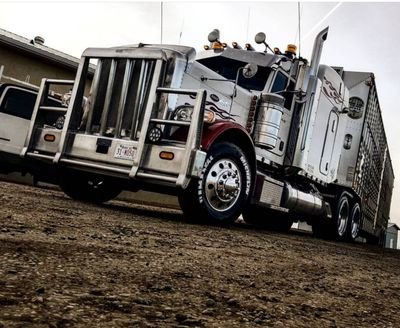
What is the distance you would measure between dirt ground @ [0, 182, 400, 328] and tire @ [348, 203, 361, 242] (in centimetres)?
714

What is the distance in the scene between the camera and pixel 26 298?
4.61 ft

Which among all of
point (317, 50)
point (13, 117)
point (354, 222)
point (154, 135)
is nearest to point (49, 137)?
point (154, 135)

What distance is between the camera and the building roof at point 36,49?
1320 cm

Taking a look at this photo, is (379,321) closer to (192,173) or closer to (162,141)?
(192,173)

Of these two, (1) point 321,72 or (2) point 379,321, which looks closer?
(2) point 379,321

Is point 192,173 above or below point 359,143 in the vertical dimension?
below

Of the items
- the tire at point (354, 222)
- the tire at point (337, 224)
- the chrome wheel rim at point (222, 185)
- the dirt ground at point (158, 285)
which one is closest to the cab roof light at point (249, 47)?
the chrome wheel rim at point (222, 185)

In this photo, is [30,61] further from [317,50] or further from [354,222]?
[354,222]

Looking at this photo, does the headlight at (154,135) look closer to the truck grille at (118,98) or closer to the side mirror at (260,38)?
the truck grille at (118,98)

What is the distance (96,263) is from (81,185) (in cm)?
464

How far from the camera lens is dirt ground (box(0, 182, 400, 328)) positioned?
4.64 ft

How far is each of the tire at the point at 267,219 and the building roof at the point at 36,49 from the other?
848cm

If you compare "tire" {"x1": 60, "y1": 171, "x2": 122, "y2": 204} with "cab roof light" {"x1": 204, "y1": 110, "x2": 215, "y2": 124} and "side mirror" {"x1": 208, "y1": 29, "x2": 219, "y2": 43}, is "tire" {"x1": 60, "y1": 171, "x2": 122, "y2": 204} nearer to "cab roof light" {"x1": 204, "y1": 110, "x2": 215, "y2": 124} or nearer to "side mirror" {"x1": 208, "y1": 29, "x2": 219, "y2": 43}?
"cab roof light" {"x1": 204, "y1": 110, "x2": 215, "y2": 124}

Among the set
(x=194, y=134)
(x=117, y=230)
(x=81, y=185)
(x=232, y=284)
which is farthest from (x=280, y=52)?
(x=232, y=284)
